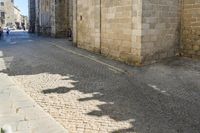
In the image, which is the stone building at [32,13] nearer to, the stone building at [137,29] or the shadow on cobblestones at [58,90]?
the stone building at [137,29]

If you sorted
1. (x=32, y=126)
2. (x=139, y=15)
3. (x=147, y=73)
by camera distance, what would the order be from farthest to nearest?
(x=139, y=15) → (x=147, y=73) → (x=32, y=126)

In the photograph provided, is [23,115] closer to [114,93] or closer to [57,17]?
[114,93]

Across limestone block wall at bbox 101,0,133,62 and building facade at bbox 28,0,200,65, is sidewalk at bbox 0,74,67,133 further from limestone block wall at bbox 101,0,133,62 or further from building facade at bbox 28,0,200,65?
limestone block wall at bbox 101,0,133,62

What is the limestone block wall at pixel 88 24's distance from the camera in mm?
13685

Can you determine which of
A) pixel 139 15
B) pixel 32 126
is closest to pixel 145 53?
pixel 139 15

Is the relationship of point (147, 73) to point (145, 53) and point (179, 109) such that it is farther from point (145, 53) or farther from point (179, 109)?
point (179, 109)

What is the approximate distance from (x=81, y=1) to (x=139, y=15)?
6.14 m

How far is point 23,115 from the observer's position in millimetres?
5434

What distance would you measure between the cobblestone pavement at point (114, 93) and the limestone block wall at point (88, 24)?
2.24 metres

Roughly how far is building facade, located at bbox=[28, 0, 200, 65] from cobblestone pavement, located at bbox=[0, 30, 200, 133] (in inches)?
20.2

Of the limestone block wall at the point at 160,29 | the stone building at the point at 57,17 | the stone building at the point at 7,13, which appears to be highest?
the stone building at the point at 7,13

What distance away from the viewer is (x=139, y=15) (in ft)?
33.8

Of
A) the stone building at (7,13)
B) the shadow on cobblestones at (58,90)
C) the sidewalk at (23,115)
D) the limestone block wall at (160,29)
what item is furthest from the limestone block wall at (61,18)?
the stone building at (7,13)

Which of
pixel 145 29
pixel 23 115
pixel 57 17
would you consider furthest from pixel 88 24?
pixel 57 17
